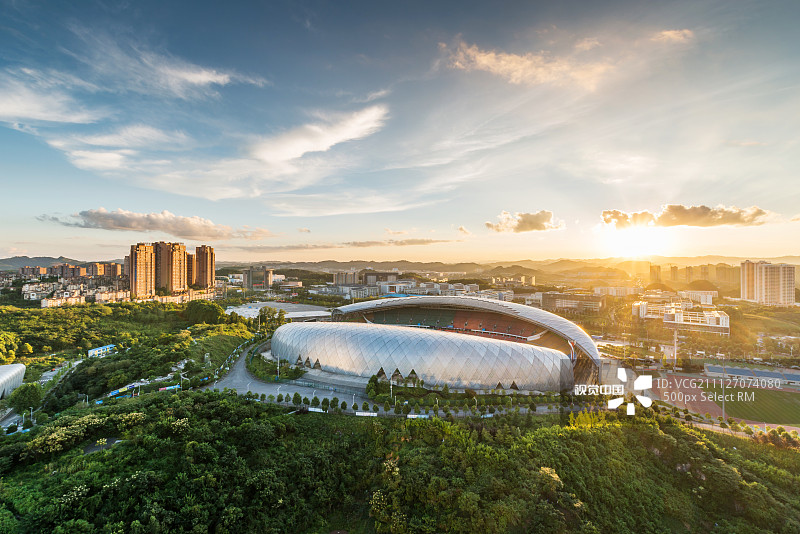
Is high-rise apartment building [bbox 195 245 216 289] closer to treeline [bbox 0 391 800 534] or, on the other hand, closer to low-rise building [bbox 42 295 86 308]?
low-rise building [bbox 42 295 86 308]

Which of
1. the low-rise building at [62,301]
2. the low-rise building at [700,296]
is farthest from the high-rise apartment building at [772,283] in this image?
the low-rise building at [62,301]

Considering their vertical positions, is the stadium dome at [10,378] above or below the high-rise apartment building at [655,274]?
below

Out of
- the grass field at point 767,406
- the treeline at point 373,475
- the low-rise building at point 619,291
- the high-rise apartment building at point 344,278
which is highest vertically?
the high-rise apartment building at point 344,278

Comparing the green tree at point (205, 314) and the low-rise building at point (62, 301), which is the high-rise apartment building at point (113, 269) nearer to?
the low-rise building at point (62, 301)

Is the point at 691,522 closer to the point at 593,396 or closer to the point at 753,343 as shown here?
the point at 593,396

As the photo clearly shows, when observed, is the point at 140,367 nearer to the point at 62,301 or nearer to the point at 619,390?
the point at 619,390

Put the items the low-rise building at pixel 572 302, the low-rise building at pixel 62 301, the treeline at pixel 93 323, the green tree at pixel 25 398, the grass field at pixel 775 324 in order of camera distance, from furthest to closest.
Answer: the low-rise building at pixel 572 302, the low-rise building at pixel 62 301, the grass field at pixel 775 324, the treeline at pixel 93 323, the green tree at pixel 25 398

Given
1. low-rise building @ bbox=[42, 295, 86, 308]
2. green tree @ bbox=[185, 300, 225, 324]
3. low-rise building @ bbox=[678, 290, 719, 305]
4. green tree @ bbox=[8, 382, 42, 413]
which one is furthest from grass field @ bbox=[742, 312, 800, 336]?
low-rise building @ bbox=[42, 295, 86, 308]

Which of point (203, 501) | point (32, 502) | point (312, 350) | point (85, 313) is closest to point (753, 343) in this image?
point (312, 350)
